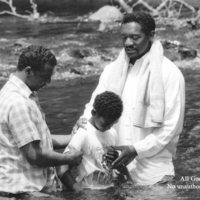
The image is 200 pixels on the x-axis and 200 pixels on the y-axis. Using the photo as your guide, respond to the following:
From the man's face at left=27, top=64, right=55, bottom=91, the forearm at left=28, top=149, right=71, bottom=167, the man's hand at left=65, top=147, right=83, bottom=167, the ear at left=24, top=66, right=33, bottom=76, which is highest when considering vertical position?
the ear at left=24, top=66, right=33, bottom=76

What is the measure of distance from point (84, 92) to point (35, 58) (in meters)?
7.06

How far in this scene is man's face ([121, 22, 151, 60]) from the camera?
17.0ft

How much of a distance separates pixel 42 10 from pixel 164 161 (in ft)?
72.9

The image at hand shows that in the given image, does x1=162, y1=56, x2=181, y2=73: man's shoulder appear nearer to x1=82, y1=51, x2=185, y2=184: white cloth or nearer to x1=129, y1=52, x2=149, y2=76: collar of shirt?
x1=82, y1=51, x2=185, y2=184: white cloth

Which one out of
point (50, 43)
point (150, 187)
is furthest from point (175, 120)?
point (50, 43)

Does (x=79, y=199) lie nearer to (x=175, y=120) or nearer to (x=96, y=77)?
(x=175, y=120)

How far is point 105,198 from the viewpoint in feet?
15.9

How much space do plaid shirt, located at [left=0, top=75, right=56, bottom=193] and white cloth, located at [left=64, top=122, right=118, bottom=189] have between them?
42 centimetres

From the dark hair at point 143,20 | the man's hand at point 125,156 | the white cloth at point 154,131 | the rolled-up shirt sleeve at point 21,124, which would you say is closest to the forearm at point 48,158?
the rolled-up shirt sleeve at point 21,124

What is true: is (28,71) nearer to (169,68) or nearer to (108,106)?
(108,106)

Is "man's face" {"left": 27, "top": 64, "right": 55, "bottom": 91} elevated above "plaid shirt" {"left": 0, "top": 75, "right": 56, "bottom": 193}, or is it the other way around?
"man's face" {"left": 27, "top": 64, "right": 55, "bottom": 91}

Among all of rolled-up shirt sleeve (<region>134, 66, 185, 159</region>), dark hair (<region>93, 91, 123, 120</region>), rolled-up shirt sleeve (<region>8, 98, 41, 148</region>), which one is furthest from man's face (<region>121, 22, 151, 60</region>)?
rolled-up shirt sleeve (<region>8, 98, 41, 148</region>)

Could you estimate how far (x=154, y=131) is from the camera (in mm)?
5156

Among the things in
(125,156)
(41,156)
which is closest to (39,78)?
(41,156)
